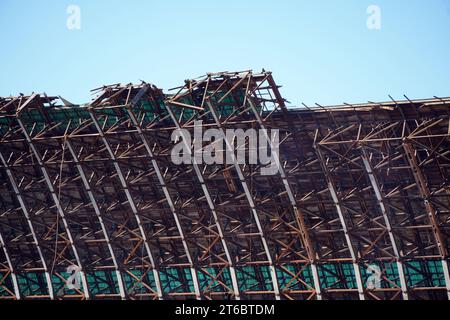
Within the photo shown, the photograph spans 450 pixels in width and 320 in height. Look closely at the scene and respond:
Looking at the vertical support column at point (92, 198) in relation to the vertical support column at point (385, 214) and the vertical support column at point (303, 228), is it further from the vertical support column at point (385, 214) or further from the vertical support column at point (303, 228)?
the vertical support column at point (385, 214)

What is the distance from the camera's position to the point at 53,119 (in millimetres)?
34781

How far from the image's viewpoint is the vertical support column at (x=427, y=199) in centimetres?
2675

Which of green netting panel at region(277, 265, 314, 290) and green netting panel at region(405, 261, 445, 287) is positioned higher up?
green netting panel at region(277, 265, 314, 290)

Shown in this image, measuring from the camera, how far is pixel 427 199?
90.6 feet

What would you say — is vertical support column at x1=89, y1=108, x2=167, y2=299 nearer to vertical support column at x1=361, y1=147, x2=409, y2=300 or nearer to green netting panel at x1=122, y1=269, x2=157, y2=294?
green netting panel at x1=122, y1=269, x2=157, y2=294

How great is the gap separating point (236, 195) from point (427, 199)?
958cm

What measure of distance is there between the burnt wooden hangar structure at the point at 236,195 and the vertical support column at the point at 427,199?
63mm

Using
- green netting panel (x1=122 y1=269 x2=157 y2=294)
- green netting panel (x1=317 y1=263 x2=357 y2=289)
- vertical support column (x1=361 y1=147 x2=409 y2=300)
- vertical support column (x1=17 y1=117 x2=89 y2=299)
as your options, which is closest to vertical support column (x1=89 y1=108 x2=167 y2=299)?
green netting panel (x1=122 y1=269 x2=157 y2=294)

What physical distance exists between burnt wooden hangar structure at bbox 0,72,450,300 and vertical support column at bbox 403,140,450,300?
0.06m

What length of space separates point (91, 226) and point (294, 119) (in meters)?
14.0

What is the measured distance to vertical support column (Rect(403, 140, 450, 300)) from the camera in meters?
26.8
